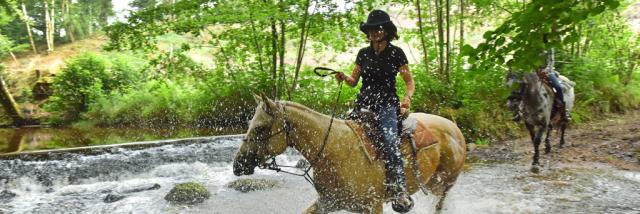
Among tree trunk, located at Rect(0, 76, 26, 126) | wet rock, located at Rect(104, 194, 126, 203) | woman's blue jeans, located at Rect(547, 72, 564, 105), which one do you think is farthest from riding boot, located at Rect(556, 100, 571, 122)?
tree trunk, located at Rect(0, 76, 26, 126)

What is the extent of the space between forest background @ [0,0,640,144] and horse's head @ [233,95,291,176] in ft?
15.4

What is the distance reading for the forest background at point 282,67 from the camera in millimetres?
11742

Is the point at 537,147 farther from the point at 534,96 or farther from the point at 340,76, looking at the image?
the point at 340,76

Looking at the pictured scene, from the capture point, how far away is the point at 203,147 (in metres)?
10.6

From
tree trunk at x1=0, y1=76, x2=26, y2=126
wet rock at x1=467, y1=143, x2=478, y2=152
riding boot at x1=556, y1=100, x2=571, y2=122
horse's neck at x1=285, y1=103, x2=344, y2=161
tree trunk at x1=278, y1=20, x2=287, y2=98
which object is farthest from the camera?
tree trunk at x1=0, y1=76, x2=26, y2=126

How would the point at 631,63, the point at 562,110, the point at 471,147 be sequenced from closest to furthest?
the point at 562,110 → the point at 471,147 → the point at 631,63

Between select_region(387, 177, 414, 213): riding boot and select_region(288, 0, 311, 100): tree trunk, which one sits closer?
select_region(387, 177, 414, 213): riding boot

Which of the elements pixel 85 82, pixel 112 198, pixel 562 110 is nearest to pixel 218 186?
pixel 112 198

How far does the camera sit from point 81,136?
1448 cm

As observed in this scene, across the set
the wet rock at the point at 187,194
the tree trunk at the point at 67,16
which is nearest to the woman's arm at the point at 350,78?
Answer: the wet rock at the point at 187,194

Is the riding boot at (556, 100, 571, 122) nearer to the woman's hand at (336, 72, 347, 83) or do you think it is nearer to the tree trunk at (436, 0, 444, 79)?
the tree trunk at (436, 0, 444, 79)

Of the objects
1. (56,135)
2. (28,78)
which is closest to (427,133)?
(56,135)

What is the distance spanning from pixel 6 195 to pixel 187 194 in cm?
329

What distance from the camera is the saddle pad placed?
4.14 m
